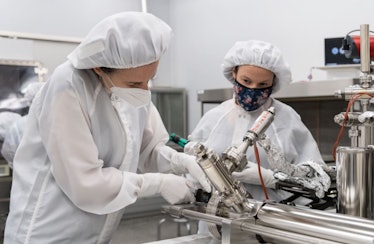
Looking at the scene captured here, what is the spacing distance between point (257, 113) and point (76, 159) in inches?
31.5

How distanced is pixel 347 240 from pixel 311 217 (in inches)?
3.5

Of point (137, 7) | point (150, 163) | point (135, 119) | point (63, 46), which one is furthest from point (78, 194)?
point (137, 7)

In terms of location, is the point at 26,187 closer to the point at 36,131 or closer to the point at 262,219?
the point at 36,131

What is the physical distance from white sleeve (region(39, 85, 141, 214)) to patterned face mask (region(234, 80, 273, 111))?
67 cm

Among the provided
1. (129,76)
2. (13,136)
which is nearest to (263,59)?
(129,76)

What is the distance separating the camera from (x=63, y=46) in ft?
11.6

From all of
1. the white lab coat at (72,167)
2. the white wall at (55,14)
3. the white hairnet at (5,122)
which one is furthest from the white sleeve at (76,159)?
the white wall at (55,14)

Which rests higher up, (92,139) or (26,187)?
(92,139)

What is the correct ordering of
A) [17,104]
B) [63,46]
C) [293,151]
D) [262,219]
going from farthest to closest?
1. [63,46]
2. [17,104]
3. [293,151]
4. [262,219]

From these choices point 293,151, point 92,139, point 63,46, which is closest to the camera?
point 92,139

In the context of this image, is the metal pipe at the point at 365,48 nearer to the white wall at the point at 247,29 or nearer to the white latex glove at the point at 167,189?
the white latex glove at the point at 167,189

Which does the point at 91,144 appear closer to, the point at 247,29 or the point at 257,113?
the point at 257,113

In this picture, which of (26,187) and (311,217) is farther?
(26,187)

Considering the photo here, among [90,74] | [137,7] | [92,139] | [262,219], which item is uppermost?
[137,7]
